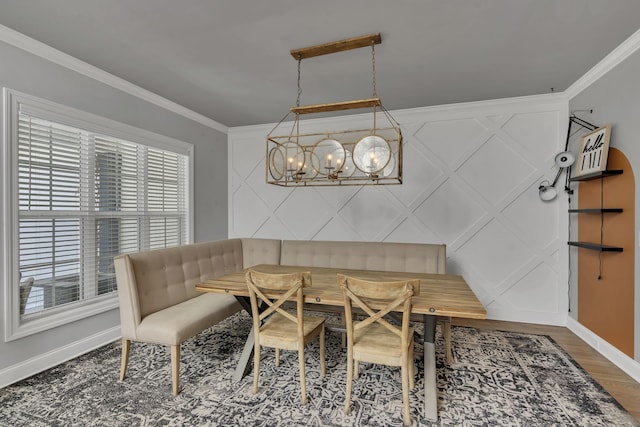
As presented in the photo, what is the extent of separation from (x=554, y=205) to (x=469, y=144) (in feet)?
3.80

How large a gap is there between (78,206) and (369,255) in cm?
286

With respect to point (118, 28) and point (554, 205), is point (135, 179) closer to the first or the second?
point (118, 28)

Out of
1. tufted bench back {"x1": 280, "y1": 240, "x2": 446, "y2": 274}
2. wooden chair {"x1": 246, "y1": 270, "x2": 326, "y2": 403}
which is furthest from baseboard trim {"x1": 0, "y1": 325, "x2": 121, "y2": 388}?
tufted bench back {"x1": 280, "y1": 240, "x2": 446, "y2": 274}

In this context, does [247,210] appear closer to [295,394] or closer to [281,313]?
[281,313]

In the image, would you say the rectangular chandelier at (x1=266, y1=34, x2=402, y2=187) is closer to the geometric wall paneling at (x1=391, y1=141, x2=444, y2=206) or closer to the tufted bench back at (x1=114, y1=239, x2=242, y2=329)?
the tufted bench back at (x1=114, y1=239, x2=242, y2=329)

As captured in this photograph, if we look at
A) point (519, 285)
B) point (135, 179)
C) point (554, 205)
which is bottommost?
point (519, 285)

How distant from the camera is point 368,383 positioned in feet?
7.56

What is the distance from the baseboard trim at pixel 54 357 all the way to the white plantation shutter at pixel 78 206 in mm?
374

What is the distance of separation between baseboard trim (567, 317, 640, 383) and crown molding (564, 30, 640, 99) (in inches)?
93.9

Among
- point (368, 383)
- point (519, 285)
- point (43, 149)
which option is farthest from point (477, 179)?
point (43, 149)

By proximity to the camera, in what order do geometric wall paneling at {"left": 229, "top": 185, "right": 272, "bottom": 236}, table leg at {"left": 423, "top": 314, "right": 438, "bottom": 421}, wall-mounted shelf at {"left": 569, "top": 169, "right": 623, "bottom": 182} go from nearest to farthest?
table leg at {"left": 423, "top": 314, "right": 438, "bottom": 421}
wall-mounted shelf at {"left": 569, "top": 169, "right": 623, "bottom": 182}
geometric wall paneling at {"left": 229, "top": 185, "right": 272, "bottom": 236}

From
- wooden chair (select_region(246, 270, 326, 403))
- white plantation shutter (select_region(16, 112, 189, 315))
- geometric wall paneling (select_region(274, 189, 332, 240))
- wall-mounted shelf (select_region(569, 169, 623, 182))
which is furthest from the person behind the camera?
geometric wall paneling (select_region(274, 189, 332, 240))

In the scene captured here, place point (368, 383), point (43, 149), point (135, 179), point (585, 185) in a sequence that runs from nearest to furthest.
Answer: point (368, 383), point (43, 149), point (585, 185), point (135, 179)

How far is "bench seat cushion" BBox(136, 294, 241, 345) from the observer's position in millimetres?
2232
